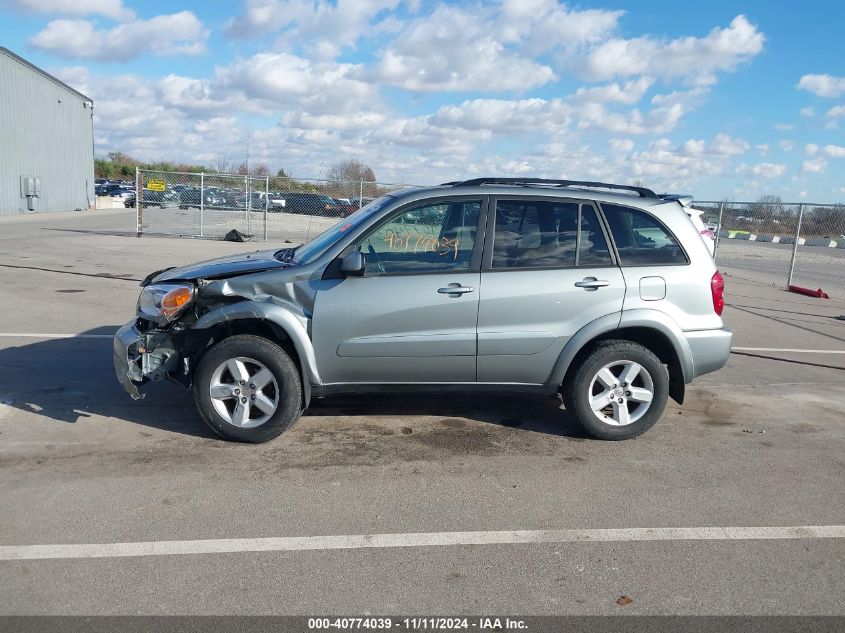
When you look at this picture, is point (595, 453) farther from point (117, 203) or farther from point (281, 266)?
point (117, 203)

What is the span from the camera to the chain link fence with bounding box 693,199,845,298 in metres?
16.0

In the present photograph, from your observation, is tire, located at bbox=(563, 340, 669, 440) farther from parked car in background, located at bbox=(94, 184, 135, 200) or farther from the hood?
parked car in background, located at bbox=(94, 184, 135, 200)

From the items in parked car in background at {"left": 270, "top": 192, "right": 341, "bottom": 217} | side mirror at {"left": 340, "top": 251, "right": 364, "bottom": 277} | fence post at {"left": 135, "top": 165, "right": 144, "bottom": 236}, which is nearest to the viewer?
side mirror at {"left": 340, "top": 251, "right": 364, "bottom": 277}

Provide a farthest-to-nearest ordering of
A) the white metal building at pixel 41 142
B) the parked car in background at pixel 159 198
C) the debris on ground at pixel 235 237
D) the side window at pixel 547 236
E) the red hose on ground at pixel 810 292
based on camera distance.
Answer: the white metal building at pixel 41 142 < the parked car in background at pixel 159 198 < the debris on ground at pixel 235 237 < the red hose on ground at pixel 810 292 < the side window at pixel 547 236

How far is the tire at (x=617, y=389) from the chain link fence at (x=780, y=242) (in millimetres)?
11994

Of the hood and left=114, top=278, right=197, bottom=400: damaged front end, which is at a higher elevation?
the hood

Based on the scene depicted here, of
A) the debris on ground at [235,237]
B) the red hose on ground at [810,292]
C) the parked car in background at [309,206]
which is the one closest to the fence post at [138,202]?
the debris on ground at [235,237]

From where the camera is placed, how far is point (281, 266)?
5.29 metres

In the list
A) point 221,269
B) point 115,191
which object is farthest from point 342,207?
point 115,191

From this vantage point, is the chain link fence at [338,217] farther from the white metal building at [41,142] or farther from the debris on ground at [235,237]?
the white metal building at [41,142]

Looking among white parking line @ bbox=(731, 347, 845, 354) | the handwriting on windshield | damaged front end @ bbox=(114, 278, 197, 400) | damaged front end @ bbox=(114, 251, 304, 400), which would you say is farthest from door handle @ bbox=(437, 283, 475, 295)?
white parking line @ bbox=(731, 347, 845, 354)

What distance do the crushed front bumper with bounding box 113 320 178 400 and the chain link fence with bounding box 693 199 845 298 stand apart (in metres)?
14.2

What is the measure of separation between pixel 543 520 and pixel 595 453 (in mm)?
1229

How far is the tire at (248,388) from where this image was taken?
198 inches
